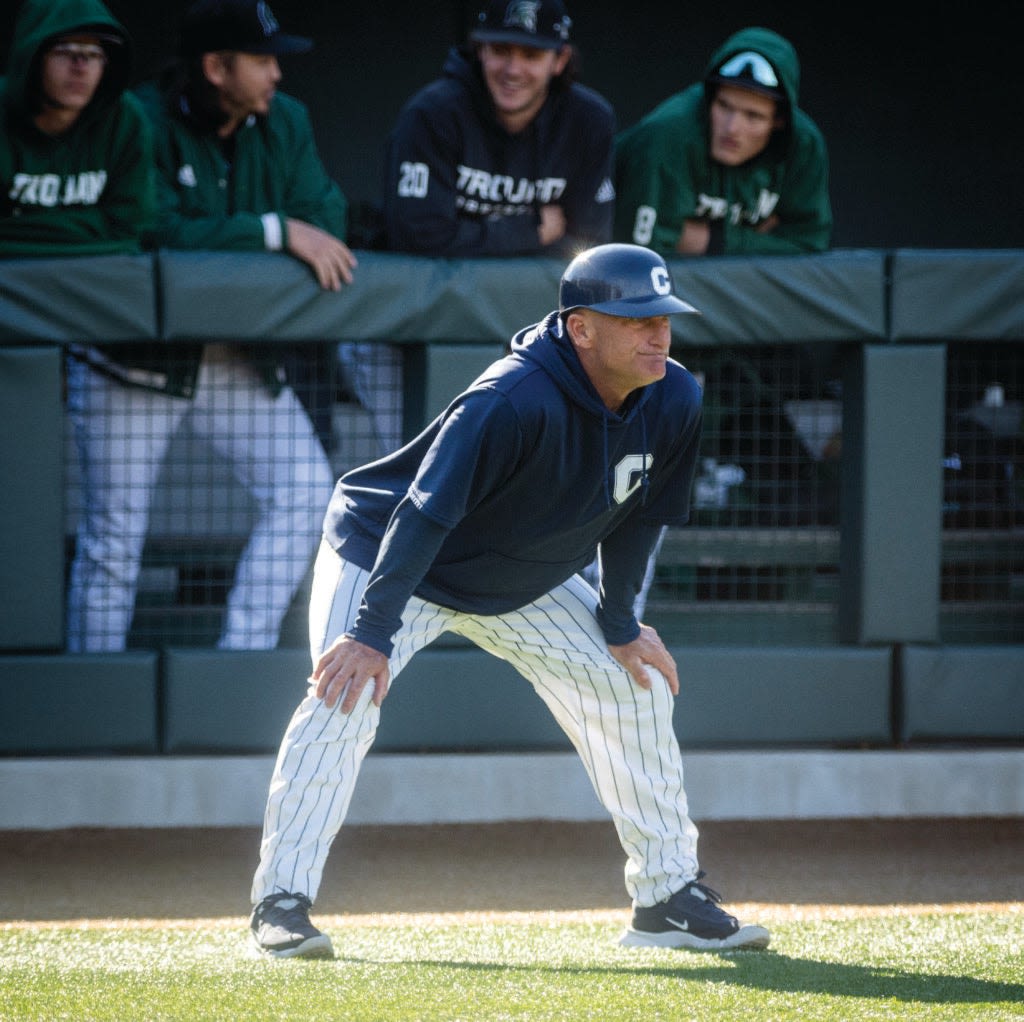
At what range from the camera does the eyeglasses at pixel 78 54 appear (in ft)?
12.2

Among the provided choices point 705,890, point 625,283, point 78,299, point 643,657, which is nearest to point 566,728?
point 643,657

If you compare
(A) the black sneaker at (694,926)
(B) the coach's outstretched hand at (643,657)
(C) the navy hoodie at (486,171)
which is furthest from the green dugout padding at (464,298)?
(A) the black sneaker at (694,926)

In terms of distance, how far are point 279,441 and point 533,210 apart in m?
0.99

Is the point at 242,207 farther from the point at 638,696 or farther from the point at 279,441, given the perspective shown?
the point at 638,696

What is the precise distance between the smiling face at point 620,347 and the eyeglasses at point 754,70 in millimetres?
1630

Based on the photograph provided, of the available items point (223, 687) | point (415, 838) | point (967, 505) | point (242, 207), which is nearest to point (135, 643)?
point (223, 687)

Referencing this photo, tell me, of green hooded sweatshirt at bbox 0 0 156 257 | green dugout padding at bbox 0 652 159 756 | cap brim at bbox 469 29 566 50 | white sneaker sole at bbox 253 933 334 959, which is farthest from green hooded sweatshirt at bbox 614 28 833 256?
white sneaker sole at bbox 253 933 334 959

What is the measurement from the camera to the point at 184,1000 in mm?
2459

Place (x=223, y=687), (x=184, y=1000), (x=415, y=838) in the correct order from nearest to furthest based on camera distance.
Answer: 1. (x=184, y=1000)
2. (x=223, y=687)
3. (x=415, y=838)

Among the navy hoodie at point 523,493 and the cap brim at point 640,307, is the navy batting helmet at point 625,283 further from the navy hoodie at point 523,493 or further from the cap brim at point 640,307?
the navy hoodie at point 523,493

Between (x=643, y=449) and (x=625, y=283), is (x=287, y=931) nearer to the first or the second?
(x=643, y=449)

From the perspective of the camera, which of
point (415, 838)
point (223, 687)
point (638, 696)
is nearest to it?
point (638, 696)

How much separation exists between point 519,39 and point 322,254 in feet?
2.61

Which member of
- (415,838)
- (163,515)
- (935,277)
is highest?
(935,277)
